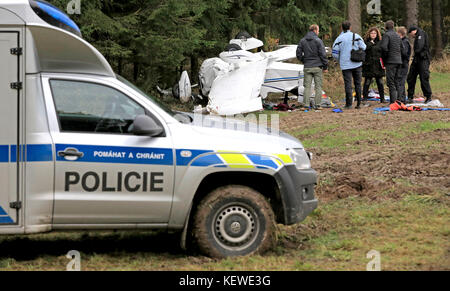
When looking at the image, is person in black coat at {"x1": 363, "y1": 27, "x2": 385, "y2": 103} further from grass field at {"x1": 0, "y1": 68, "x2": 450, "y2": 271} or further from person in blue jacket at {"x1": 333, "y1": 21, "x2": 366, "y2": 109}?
grass field at {"x1": 0, "y1": 68, "x2": 450, "y2": 271}

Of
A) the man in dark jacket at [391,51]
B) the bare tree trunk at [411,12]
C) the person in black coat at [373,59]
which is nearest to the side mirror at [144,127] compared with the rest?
the man in dark jacket at [391,51]

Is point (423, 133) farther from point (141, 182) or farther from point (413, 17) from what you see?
point (413, 17)

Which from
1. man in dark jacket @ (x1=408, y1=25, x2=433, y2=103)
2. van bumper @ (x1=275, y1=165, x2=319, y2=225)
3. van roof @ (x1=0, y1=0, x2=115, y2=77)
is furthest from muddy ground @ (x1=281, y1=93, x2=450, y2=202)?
van roof @ (x1=0, y1=0, x2=115, y2=77)

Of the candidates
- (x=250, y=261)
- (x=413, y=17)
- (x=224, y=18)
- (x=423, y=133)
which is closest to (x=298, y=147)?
(x=250, y=261)

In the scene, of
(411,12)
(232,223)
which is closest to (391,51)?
(232,223)

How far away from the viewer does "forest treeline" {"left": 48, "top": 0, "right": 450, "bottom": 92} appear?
17109 mm

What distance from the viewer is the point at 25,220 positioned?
6.30 metres

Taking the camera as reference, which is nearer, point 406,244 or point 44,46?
point 44,46

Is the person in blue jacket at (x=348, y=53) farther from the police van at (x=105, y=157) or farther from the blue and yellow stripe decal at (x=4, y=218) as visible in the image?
the blue and yellow stripe decal at (x=4, y=218)

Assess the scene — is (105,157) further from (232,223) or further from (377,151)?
(377,151)

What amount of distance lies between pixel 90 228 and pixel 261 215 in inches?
62.1

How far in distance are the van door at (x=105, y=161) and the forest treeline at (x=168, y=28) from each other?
9.89 metres

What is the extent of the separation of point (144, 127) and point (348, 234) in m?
2.74

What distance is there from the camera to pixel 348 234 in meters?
7.79
